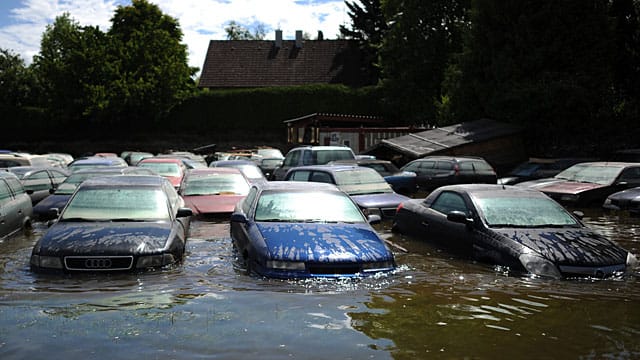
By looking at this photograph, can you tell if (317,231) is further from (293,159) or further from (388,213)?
(293,159)

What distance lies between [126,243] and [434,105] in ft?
117

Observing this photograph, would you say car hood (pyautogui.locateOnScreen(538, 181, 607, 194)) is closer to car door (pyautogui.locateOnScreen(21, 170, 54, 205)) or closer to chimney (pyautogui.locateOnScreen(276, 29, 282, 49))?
car door (pyautogui.locateOnScreen(21, 170, 54, 205))

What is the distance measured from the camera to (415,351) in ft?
17.8

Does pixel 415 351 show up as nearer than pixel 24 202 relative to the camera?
Yes

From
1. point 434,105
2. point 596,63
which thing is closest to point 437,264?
point 596,63

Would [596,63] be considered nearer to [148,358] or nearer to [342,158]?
[342,158]

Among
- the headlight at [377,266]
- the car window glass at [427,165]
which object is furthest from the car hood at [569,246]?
the car window glass at [427,165]

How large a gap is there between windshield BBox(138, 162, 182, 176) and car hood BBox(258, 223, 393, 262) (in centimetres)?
1192

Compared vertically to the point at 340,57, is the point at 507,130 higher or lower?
lower

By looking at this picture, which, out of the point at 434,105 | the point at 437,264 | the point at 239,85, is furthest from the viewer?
the point at 239,85

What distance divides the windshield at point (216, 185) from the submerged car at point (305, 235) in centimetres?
460

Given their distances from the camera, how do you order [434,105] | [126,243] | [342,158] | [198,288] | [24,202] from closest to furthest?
[198,288], [126,243], [24,202], [342,158], [434,105]

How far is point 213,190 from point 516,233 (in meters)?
8.09

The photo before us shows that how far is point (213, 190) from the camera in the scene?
14.9m
